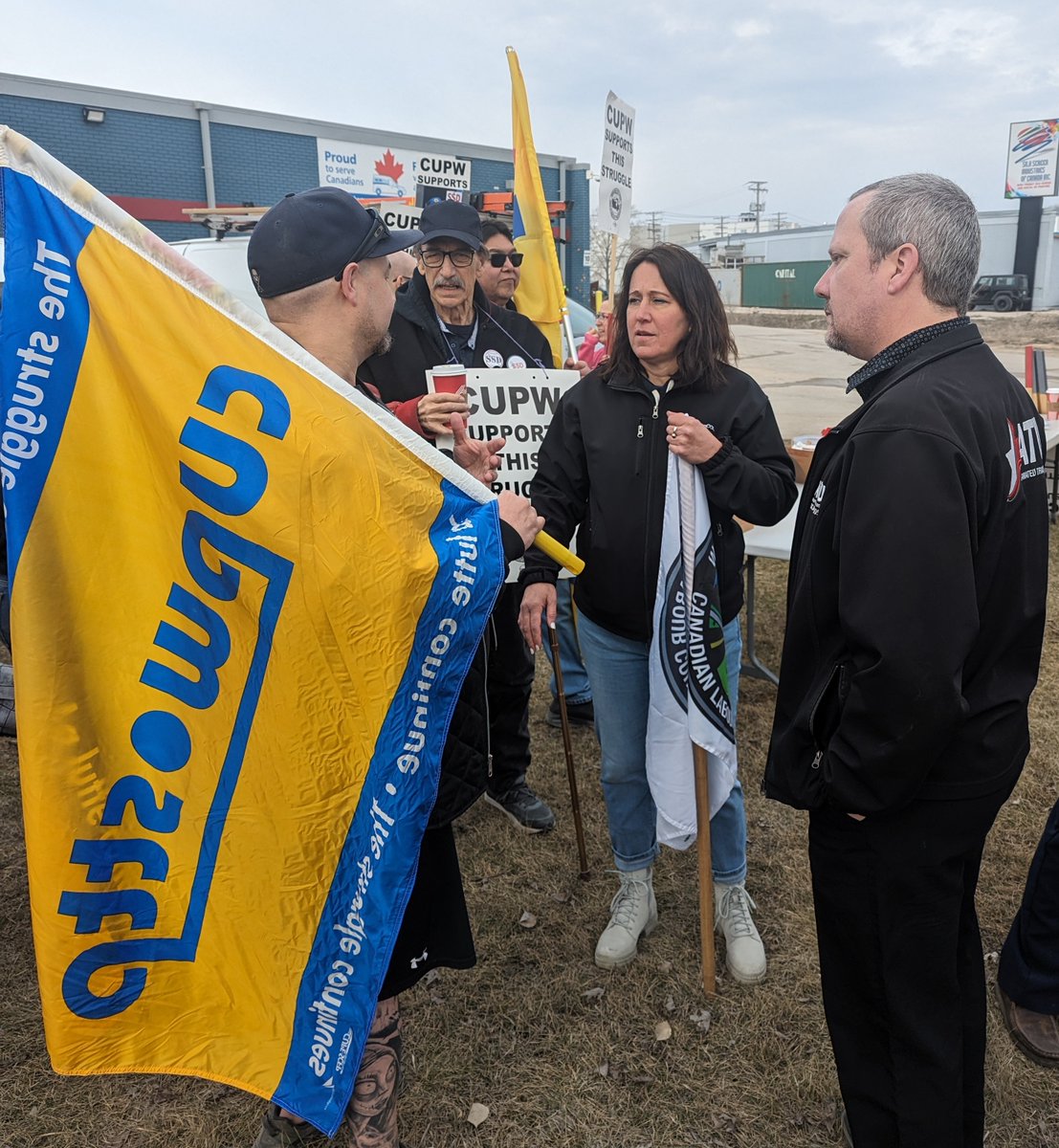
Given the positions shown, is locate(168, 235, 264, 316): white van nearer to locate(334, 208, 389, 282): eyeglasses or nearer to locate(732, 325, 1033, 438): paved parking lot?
locate(732, 325, 1033, 438): paved parking lot

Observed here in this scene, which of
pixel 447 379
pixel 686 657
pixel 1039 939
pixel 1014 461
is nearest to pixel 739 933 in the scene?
pixel 1039 939

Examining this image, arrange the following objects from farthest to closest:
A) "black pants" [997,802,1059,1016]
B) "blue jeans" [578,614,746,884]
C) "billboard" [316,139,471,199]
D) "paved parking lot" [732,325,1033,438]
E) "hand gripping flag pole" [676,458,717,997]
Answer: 1. "billboard" [316,139,471,199]
2. "paved parking lot" [732,325,1033,438]
3. "blue jeans" [578,614,746,884]
4. "hand gripping flag pole" [676,458,717,997]
5. "black pants" [997,802,1059,1016]

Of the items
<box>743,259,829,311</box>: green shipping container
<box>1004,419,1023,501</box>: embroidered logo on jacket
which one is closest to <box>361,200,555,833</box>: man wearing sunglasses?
<box>1004,419,1023,501</box>: embroidered logo on jacket

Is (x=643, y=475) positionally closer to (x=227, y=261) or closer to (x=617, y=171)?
(x=617, y=171)

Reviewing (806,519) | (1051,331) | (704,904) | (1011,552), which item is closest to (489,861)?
(704,904)

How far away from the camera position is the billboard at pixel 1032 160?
44.9 metres

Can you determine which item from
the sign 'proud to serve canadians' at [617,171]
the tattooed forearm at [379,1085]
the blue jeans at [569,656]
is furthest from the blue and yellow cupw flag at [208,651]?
the sign 'proud to serve canadians' at [617,171]

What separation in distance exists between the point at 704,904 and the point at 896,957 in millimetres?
998

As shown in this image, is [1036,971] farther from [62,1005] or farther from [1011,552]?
[62,1005]

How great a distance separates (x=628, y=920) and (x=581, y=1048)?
47 cm

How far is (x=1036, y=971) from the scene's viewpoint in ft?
8.10

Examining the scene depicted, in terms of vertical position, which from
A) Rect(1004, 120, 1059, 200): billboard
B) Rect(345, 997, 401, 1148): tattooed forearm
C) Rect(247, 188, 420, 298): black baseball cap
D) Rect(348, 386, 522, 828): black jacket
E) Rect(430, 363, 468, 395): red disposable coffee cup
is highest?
Rect(1004, 120, 1059, 200): billboard

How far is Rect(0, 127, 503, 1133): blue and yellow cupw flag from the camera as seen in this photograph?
149 cm

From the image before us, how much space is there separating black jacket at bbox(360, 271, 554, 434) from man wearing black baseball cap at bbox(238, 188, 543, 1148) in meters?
1.17
